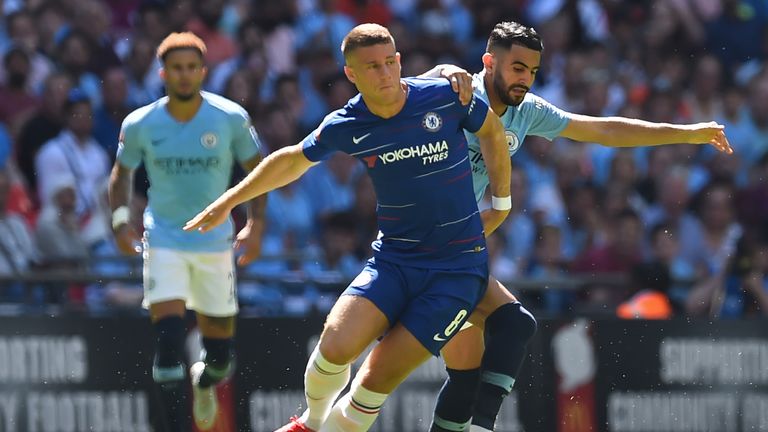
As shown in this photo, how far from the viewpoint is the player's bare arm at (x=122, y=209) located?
1034 cm

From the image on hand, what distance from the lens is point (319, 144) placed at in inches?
317

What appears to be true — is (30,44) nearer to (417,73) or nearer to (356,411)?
(417,73)

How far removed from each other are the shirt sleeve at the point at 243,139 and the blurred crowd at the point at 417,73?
177 cm

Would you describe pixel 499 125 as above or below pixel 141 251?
above

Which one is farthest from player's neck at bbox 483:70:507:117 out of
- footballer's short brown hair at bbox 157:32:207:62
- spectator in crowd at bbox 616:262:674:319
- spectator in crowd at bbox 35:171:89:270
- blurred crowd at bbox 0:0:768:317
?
spectator in crowd at bbox 35:171:89:270

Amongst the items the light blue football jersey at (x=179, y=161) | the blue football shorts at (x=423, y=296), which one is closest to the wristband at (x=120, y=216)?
the light blue football jersey at (x=179, y=161)

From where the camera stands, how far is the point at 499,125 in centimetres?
816

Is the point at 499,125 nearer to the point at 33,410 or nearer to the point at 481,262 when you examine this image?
the point at 481,262

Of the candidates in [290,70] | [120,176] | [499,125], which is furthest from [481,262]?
[290,70]

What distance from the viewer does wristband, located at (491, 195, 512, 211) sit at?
8.44 metres

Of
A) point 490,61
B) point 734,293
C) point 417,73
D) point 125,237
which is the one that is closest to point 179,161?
point 125,237

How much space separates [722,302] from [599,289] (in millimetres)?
1150

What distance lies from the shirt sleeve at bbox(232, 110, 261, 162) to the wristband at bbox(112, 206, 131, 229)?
821mm

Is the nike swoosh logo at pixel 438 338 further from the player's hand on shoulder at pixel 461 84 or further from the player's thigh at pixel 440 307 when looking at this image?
the player's hand on shoulder at pixel 461 84
